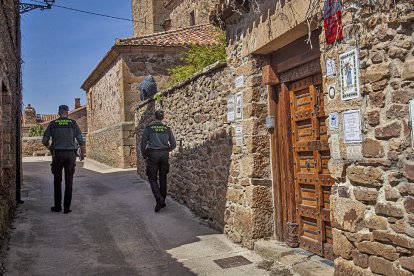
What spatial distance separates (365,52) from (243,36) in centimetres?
215

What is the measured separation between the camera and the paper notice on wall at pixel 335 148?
3287 millimetres

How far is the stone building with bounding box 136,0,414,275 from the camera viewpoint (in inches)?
109

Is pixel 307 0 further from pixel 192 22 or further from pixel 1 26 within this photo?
pixel 192 22

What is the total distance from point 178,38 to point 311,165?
10807mm

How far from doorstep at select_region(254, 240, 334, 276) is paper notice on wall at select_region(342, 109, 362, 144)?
127 cm

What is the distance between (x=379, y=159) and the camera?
2861 millimetres

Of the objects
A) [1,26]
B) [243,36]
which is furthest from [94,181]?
[243,36]

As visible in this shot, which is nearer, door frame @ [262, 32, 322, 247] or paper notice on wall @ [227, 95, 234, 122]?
door frame @ [262, 32, 322, 247]

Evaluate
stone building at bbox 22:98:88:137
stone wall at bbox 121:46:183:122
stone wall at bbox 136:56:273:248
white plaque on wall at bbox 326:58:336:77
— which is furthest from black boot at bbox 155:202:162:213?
stone building at bbox 22:98:88:137

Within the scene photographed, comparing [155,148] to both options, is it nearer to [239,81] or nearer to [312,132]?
[239,81]

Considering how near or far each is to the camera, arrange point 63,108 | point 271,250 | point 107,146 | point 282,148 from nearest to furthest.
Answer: point 271,250
point 282,148
point 63,108
point 107,146

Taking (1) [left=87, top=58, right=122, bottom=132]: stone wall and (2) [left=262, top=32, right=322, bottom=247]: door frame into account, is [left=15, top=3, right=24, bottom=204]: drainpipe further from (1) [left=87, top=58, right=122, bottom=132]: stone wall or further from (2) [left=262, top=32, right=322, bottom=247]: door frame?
(1) [left=87, top=58, right=122, bottom=132]: stone wall

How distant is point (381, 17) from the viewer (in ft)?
9.24

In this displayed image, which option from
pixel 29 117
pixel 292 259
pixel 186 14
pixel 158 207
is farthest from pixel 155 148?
pixel 29 117
